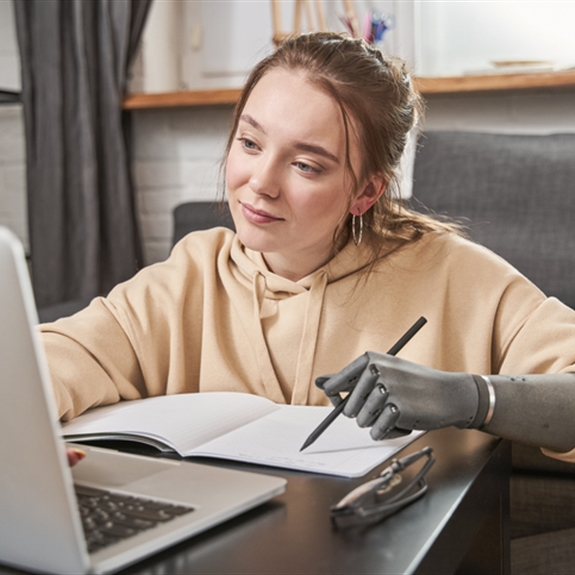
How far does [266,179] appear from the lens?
3.85 ft

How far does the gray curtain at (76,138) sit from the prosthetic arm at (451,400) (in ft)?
6.19

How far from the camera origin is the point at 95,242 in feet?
8.63

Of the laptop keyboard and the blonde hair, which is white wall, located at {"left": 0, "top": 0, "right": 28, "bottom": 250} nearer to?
the blonde hair

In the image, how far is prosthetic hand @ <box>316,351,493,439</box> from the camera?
834 mm

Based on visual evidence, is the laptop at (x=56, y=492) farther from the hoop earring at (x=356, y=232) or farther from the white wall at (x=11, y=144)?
the white wall at (x=11, y=144)

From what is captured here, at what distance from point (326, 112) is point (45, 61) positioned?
1658 millimetres

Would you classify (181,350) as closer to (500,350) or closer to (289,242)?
(289,242)

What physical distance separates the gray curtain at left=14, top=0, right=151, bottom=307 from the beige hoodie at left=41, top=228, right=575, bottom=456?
52.1 inches

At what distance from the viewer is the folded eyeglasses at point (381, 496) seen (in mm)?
655

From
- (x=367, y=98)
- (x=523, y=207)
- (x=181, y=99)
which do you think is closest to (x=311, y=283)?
(x=367, y=98)

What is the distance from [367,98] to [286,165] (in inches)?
6.8

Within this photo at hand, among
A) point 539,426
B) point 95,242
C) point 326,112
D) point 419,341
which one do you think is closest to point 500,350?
point 419,341

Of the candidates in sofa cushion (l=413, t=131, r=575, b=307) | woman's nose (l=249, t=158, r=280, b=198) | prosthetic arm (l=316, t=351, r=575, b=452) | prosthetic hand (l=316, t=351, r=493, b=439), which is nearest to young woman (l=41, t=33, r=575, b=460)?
woman's nose (l=249, t=158, r=280, b=198)

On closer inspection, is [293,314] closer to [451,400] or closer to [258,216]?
[258,216]
